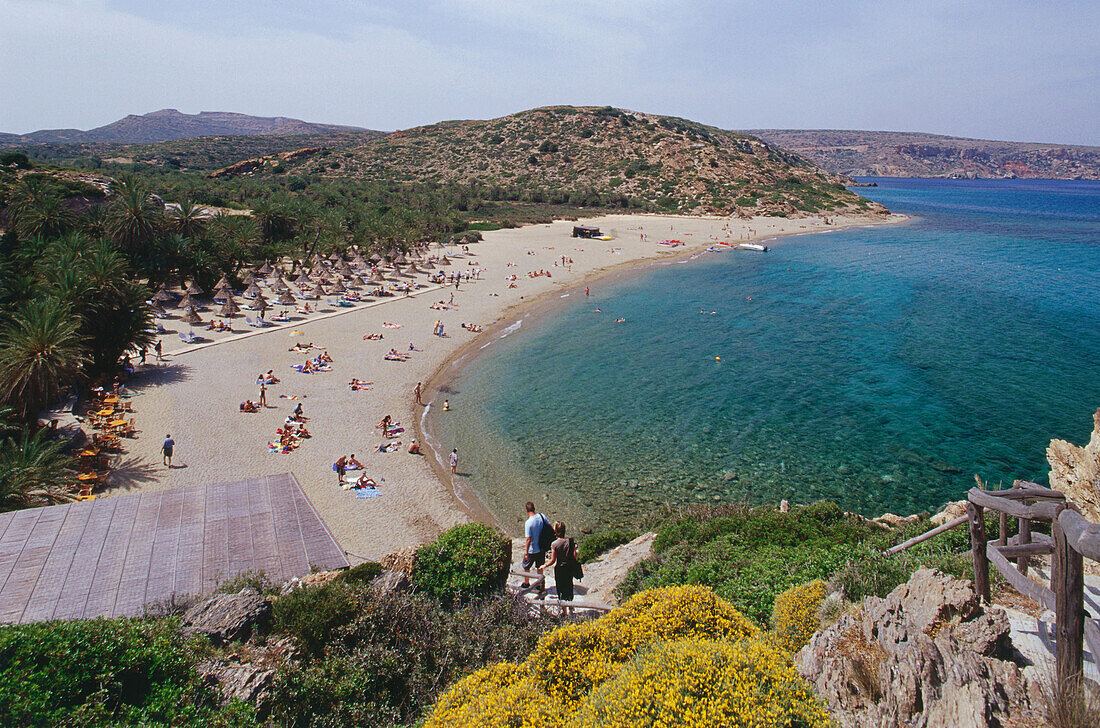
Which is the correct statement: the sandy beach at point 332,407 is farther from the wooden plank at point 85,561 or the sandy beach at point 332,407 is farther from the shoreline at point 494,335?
the wooden plank at point 85,561

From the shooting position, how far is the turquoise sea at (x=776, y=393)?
19781mm

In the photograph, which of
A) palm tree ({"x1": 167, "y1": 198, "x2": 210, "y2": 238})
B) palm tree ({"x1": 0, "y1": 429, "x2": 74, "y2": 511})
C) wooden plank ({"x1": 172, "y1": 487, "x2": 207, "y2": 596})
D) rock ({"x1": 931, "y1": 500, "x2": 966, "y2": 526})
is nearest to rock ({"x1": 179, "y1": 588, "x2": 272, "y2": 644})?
wooden plank ({"x1": 172, "y1": 487, "x2": 207, "y2": 596})

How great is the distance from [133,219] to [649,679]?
4010cm

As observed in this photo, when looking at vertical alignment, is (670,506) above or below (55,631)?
below

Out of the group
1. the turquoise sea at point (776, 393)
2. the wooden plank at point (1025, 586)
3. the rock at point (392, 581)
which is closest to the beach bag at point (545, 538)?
the rock at point (392, 581)

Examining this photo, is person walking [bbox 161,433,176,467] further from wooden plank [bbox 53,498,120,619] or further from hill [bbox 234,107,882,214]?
hill [bbox 234,107,882,214]

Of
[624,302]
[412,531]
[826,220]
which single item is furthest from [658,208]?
[412,531]

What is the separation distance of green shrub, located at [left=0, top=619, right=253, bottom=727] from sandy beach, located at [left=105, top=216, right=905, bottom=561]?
325 inches

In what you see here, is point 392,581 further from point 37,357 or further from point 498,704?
point 37,357

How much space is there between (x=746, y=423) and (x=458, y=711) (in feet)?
68.4

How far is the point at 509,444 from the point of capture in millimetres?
22531

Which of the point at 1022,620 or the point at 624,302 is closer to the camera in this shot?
the point at 1022,620

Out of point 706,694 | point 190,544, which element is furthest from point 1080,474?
point 190,544

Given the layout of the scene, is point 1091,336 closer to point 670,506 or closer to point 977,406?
point 977,406
